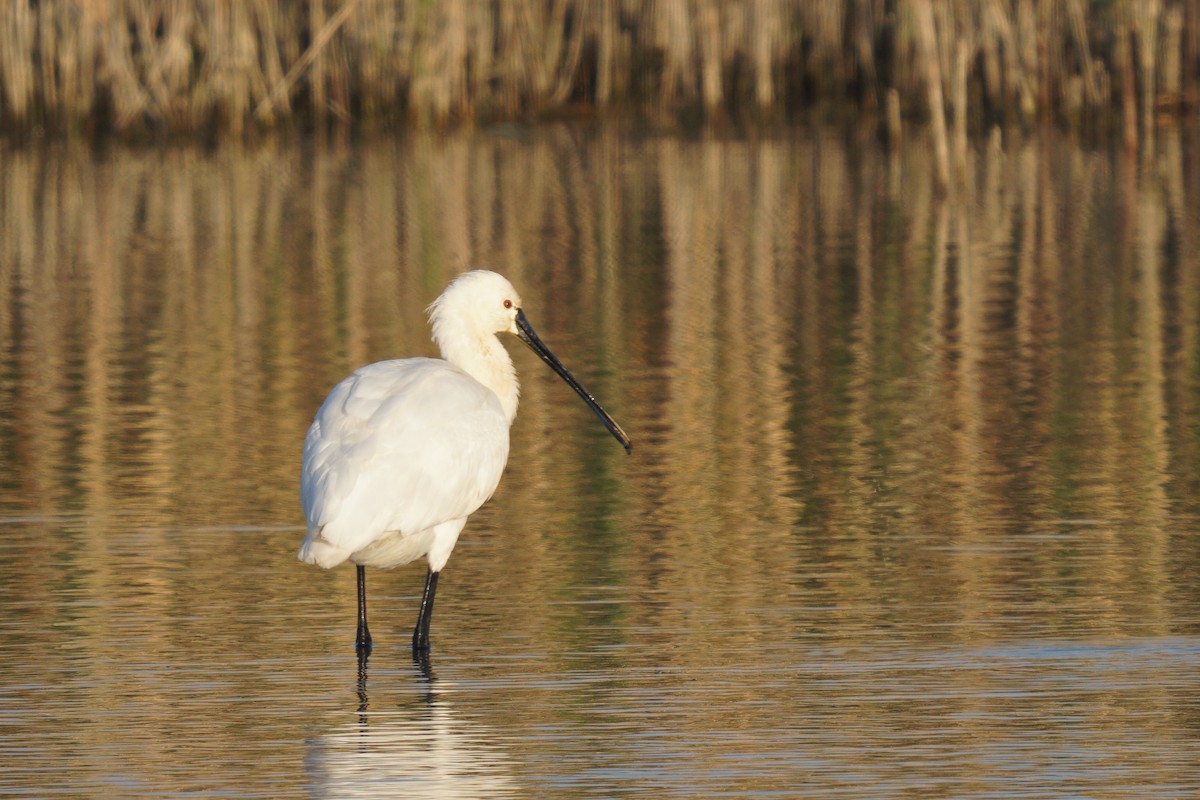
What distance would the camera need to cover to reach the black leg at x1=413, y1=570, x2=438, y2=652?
725cm

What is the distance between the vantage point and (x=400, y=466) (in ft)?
23.7

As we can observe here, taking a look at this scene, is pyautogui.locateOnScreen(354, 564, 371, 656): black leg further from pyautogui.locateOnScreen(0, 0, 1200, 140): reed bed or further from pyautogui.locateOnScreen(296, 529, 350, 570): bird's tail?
pyautogui.locateOnScreen(0, 0, 1200, 140): reed bed

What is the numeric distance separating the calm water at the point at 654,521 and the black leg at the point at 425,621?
8 cm

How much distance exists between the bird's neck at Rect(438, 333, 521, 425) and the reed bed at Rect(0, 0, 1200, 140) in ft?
51.5

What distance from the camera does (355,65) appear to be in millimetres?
26594

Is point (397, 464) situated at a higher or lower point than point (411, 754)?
higher

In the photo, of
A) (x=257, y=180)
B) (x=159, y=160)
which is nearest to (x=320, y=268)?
(x=257, y=180)

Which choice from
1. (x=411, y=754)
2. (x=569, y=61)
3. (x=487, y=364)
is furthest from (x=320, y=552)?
(x=569, y=61)

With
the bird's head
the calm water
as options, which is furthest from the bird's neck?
the calm water

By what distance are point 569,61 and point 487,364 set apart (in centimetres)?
1942

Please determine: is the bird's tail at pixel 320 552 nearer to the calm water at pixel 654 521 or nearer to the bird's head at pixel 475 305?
the calm water at pixel 654 521

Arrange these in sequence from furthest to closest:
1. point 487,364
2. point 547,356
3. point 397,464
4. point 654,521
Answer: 1. point 654,521
2. point 547,356
3. point 487,364
4. point 397,464

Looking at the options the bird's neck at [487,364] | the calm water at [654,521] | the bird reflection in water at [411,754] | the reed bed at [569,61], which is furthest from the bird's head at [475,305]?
the reed bed at [569,61]

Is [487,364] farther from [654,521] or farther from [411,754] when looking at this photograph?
[411,754]
